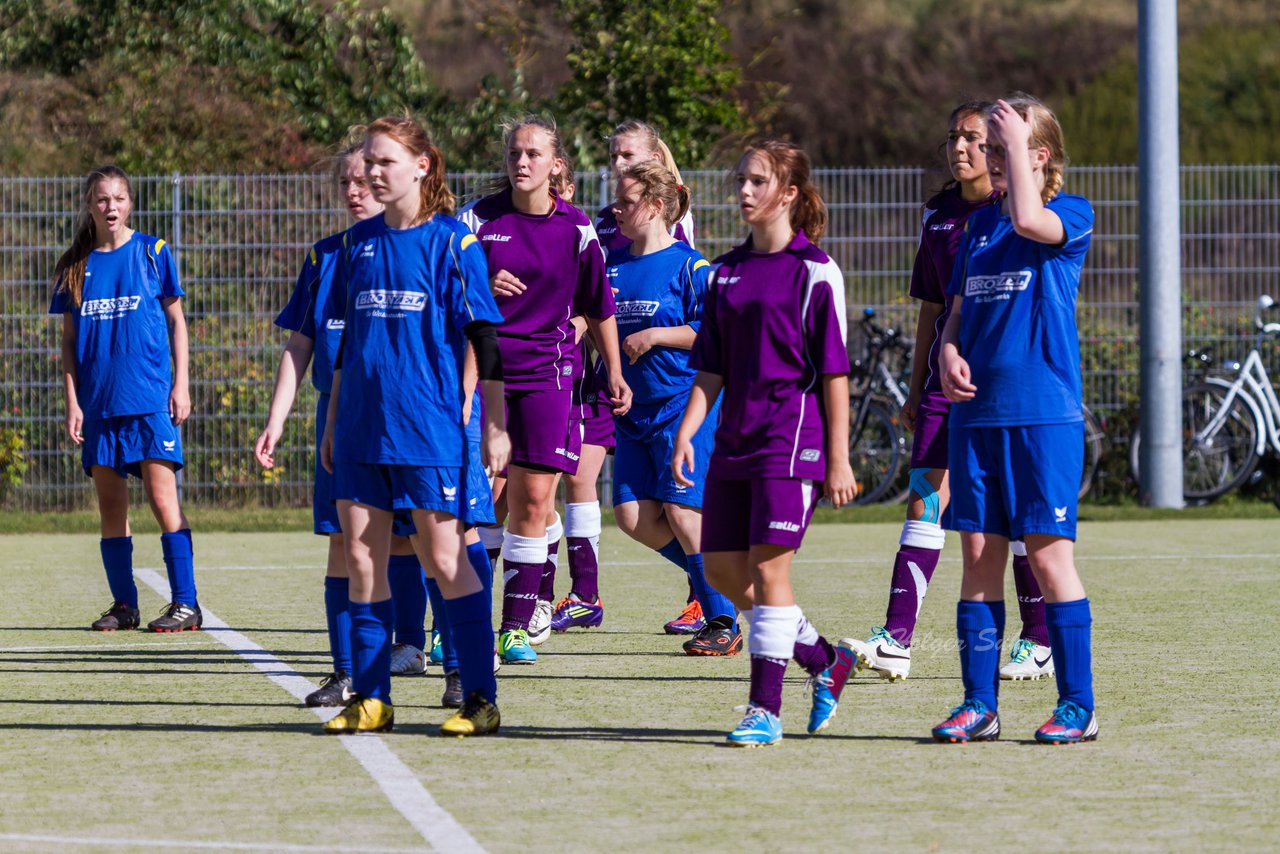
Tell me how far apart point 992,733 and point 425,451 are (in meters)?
1.87

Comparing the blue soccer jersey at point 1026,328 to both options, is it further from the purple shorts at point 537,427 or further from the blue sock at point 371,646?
the purple shorts at point 537,427

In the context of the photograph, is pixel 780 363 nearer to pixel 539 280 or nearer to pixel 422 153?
pixel 422 153

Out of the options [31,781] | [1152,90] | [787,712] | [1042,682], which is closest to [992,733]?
[787,712]

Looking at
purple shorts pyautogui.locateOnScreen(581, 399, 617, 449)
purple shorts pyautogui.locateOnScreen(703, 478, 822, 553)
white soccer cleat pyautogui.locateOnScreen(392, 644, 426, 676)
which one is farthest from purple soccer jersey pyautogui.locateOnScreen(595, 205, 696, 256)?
purple shorts pyautogui.locateOnScreen(703, 478, 822, 553)

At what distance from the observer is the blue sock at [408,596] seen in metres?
7.19

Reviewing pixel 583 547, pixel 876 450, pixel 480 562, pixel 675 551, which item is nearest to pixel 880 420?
pixel 876 450

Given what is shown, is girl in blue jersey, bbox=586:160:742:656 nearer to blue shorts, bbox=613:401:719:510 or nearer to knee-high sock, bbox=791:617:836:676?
blue shorts, bbox=613:401:719:510

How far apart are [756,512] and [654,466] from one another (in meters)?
2.43

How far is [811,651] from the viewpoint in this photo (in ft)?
20.2

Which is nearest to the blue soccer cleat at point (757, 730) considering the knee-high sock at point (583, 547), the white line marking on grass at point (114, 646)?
the knee-high sock at point (583, 547)

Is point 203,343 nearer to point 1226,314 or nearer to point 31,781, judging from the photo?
point 1226,314

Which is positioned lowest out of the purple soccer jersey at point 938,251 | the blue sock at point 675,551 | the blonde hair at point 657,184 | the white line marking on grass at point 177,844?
the white line marking on grass at point 177,844

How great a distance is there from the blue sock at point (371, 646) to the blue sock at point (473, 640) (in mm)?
198

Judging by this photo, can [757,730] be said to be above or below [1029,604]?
below
